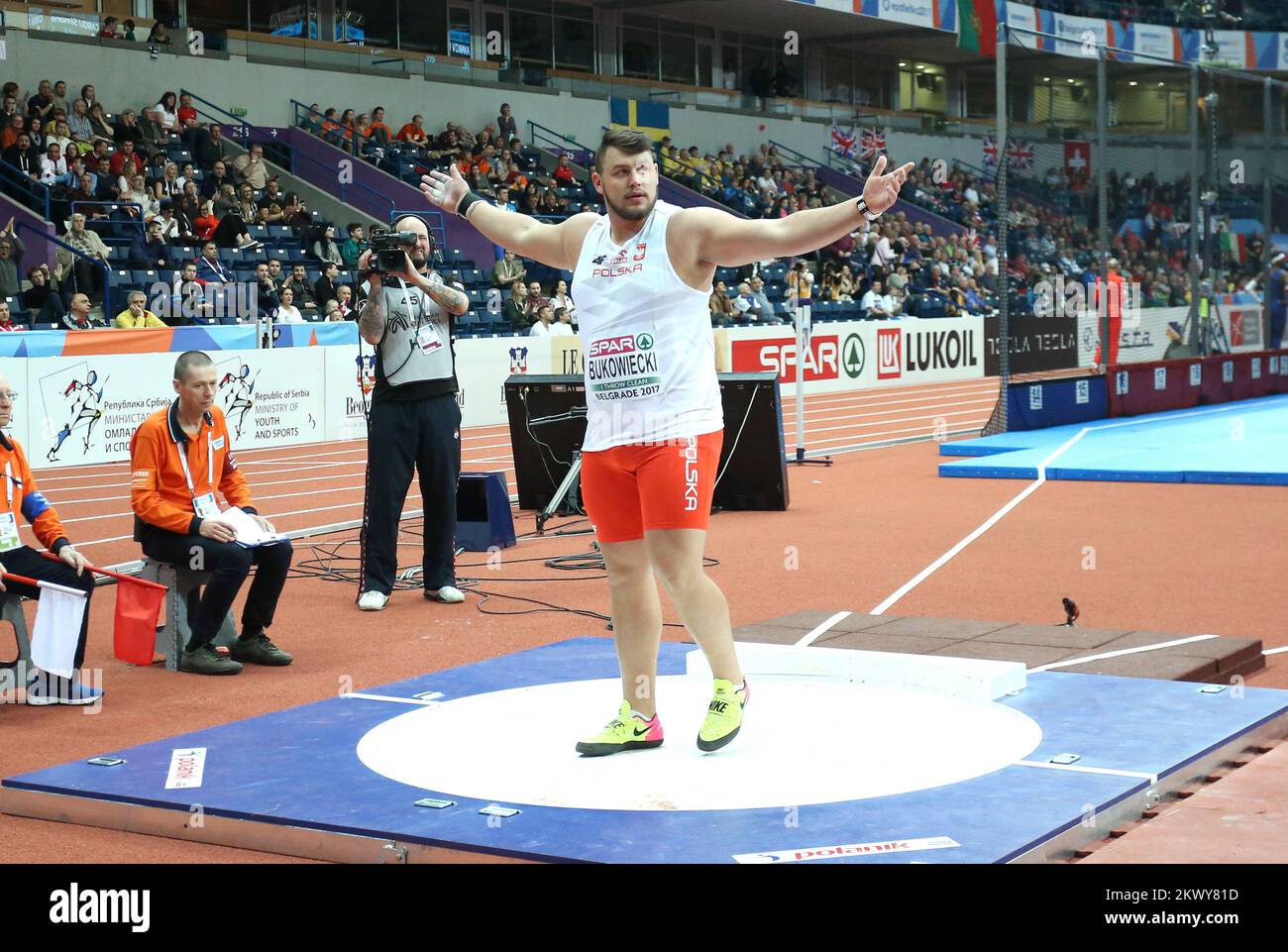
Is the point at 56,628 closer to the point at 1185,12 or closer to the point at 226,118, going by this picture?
the point at 226,118

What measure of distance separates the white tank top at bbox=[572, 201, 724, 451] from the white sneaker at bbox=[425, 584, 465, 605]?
382 cm

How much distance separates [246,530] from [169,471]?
436 millimetres

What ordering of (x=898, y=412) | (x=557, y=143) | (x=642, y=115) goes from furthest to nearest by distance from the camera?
1. (x=642, y=115)
2. (x=557, y=143)
3. (x=898, y=412)

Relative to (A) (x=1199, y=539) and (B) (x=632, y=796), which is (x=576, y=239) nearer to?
(B) (x=632, y=796)

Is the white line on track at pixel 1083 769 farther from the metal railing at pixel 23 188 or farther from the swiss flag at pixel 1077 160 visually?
the metal railing at pixel 23 188

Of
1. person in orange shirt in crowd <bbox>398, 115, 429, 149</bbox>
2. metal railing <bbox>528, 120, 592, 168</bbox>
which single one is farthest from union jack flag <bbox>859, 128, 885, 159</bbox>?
person in orange shirt in crowd <bbox>398, 115, 429, 149</bbox>

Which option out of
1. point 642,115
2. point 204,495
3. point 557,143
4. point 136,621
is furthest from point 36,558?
point 642,115

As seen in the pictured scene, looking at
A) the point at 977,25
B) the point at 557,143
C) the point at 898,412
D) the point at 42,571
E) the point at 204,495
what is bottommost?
the point at 898,412

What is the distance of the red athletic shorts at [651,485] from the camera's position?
498 cm

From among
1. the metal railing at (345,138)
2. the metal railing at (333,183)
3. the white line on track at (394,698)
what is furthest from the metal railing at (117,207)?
the white line on track at (394,698)

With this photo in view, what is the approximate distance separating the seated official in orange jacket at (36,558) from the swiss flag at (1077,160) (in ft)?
46.4

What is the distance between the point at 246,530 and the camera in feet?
23.4

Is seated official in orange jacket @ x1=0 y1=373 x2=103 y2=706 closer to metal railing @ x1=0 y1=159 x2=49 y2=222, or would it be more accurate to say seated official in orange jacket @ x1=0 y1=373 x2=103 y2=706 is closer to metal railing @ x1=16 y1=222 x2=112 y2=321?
metal railing @ x1=16 y1=222 x2=112 y2=321

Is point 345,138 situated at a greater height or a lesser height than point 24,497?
greater
